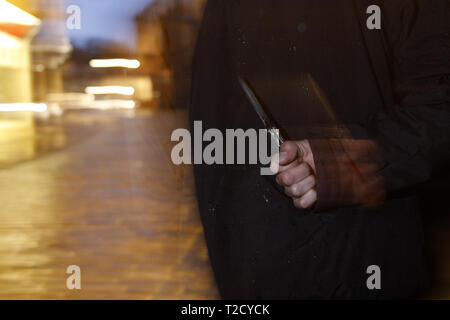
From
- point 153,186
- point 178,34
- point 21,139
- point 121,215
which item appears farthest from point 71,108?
point 178,34

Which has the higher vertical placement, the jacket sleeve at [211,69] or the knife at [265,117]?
the jacket sleeve at [211,69]

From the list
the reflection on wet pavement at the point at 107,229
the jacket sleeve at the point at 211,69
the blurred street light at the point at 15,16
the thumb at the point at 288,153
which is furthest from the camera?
the blurred street light at the point at 15,16

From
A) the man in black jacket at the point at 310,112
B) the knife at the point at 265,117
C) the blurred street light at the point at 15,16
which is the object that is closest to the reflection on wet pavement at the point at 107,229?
the man in black jacket at the point at 310,112

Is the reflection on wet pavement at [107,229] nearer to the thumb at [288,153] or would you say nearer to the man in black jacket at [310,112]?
the man in black jacket at [310,112]

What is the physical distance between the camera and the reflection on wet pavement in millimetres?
3537

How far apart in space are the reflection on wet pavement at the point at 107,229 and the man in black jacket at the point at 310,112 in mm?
168

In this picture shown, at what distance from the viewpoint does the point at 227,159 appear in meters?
A: 0.99

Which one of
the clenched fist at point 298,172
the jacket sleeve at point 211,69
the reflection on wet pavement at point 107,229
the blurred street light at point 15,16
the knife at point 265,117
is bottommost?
the reflection on wet pavement at point 107,229

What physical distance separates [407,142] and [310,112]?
0.51 ft

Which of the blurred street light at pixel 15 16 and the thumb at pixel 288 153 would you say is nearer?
the thumb at pixel 288 153

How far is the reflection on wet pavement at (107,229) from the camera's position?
3.54 meters

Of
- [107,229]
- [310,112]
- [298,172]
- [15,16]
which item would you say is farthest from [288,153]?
[15,16]

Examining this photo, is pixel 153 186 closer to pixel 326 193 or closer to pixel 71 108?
pixel 326 193
